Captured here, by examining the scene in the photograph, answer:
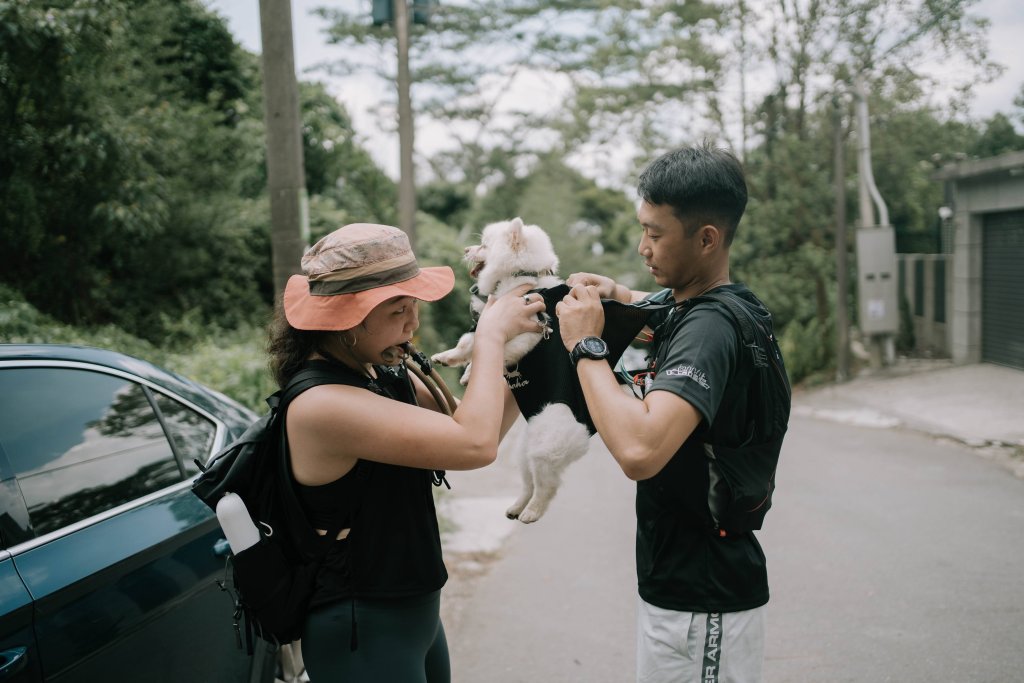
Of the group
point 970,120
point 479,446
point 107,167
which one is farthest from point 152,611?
point 970,120

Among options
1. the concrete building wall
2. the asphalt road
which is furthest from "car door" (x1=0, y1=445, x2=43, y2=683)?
the concrete building wall

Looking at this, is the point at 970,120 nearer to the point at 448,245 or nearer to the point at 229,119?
the point at 448,245

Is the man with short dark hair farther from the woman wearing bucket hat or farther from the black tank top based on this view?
the black tank top

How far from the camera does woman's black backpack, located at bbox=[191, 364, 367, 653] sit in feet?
6.10

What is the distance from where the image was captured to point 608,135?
20.4 meters

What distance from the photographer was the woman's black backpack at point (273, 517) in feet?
6.10

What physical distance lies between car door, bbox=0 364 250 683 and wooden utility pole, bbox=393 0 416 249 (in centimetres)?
877

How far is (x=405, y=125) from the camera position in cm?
1142

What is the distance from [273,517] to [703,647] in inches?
43.9

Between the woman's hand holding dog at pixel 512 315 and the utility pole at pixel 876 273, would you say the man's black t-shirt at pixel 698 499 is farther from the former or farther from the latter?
the utility pole at pixel 876 273

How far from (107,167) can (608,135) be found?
13841 millimetres

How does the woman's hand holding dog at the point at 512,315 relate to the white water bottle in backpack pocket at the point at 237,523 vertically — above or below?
above

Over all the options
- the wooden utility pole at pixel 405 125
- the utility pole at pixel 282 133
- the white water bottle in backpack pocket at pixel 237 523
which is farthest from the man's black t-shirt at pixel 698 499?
the wooden utility pole at pixel 405 125

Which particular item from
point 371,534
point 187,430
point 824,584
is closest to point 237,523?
point 371,534
